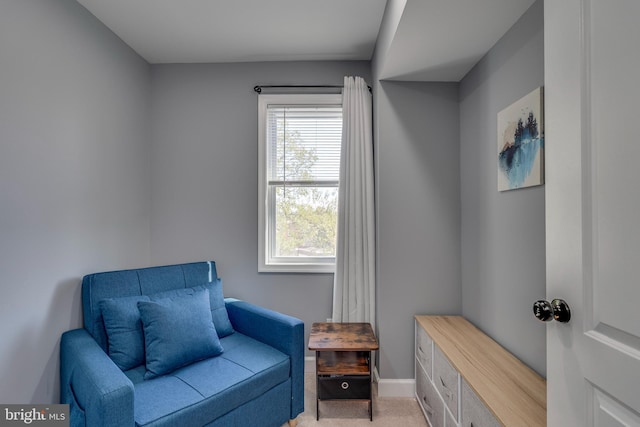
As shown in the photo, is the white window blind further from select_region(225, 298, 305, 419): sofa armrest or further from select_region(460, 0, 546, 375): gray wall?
select_region(225, 298, 305, 419): sofa armrest

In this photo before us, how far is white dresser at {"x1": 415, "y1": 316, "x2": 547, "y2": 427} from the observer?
1124mm

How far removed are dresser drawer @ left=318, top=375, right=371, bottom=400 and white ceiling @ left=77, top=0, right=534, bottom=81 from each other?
1990 mm

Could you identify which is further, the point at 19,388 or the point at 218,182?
the point at 218,182

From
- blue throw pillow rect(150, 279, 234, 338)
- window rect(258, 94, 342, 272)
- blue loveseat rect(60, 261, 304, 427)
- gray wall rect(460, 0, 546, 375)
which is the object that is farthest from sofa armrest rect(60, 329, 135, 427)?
gray wall rect(460, 0, 546, 375)

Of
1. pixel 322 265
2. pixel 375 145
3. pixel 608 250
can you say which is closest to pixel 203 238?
pixel 322 265

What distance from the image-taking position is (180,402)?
1.40 m

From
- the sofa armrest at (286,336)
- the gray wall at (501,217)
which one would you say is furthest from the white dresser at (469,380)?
the sofa armrest at (286,336)

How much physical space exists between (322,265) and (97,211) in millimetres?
1630

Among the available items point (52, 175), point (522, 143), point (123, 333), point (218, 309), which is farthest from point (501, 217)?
point (52, 175)

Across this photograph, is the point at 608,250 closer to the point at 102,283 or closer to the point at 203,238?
the point at 102,283

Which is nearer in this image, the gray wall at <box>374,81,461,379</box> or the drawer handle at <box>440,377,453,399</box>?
the drawer handle at <box>440,377,453,399</box>

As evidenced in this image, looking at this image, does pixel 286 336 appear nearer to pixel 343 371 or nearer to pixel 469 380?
pixel 343 371

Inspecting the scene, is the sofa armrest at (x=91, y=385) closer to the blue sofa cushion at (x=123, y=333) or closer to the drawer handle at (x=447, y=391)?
the blue sofa cushion at (x=123, y=333)

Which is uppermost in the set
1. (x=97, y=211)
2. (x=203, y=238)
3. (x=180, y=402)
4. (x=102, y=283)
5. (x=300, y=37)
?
(x=300, y=37)
